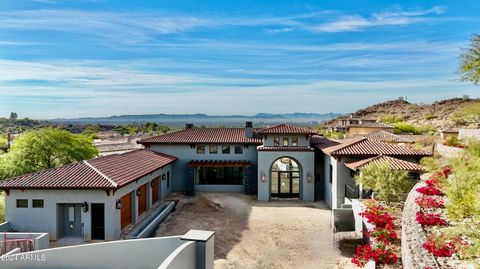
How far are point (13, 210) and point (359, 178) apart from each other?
1887 centimetres

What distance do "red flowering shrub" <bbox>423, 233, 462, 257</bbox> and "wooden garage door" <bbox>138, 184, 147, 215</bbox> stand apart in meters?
16.9

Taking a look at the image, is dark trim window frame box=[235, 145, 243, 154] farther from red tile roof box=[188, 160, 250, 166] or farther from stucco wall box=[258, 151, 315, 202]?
stucco wall box=[258, 151, 315, 202]

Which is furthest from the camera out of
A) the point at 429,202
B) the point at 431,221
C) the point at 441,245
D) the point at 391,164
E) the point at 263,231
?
the point at 391,164

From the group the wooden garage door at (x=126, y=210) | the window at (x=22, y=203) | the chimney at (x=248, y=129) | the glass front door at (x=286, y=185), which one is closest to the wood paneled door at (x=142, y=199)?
the wooden garage door at (x=126, y=210)

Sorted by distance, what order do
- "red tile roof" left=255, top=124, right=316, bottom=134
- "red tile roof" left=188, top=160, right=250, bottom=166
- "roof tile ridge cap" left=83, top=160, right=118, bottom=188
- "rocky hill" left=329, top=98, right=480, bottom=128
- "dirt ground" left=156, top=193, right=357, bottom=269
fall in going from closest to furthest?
"dirt ground" left=156, top=193, right=357, bottom=269
"roof tile ridge cap" left=83, top=160, right=118, bottom=188
"red tile roof" left=255, top=124, right=316, bottom=134
"red tile roof" left=188, top=160, right=250, bottom=166
"rocky hill" left=329, top=98, right=480, bottom=128

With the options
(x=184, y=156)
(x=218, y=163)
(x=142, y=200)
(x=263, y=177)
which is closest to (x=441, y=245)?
(x=142, y=200)

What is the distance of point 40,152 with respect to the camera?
30.5 meters

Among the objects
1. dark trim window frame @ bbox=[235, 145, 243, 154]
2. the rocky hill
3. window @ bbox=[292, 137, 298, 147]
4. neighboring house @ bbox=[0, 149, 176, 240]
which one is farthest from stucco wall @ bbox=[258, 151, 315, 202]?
the rocky hill

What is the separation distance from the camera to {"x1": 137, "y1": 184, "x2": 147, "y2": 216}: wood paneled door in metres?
23.7

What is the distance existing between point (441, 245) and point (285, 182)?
64.0 ft

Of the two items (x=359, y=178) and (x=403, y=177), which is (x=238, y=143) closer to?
(x=359, y=178)

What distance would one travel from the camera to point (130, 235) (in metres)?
19.5

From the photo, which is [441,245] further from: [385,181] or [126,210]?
[126,210]

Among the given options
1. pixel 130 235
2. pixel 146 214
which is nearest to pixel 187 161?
pixel 146 214
